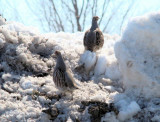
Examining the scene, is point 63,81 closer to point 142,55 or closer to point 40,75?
point 40,75

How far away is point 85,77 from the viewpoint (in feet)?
13.7

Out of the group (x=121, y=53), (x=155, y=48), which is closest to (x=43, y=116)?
(x=121, y=53)

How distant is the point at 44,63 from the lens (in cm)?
428

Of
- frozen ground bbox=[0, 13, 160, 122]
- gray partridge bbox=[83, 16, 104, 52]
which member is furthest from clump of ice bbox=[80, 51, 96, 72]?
gray partridge bbox=[83, 16, 104, 52]

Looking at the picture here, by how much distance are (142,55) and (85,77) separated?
3.37 ft

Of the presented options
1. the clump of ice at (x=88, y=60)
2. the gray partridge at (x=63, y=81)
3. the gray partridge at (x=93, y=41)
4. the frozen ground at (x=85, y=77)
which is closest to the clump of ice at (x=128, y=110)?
the frozen ground at (x=85, y=77)

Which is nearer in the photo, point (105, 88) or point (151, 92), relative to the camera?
point (151, 92)

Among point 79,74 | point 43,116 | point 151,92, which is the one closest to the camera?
point 43,116

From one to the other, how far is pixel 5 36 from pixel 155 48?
2.56 m

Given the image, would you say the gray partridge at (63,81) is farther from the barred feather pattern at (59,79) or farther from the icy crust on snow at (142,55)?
the icy crust on snow at (142,55)

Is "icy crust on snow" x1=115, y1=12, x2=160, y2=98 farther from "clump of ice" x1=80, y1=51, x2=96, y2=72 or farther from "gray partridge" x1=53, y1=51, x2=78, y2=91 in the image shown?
A: "gray partridge" x1=53, y1=51, x2=78, y2=91

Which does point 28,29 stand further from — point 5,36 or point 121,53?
point 121,53

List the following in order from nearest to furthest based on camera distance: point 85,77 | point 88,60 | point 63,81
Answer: point 63,81 < point 85,77 < point 88,60

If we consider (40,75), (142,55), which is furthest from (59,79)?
(142,55)
